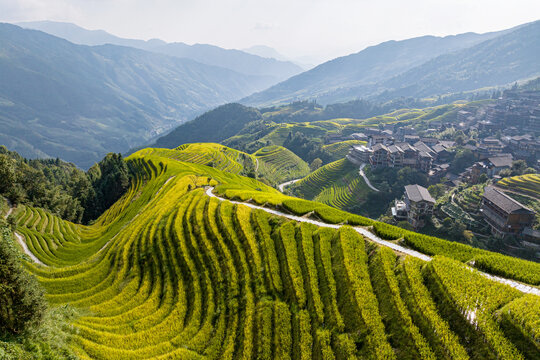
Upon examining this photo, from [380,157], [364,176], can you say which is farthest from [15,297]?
[380,157]

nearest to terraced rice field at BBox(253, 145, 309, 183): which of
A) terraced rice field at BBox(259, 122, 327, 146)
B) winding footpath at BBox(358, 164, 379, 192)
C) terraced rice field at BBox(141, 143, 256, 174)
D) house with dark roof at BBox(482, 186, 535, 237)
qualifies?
terraced rice field at BBox(141, 143, 256, 174)

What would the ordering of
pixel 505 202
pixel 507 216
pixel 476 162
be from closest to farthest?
pixel 507 216
pixel 505 202
pixel 476 162

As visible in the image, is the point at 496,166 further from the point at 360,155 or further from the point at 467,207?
the point at 360,155

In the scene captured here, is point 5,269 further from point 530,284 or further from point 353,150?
point 353,150

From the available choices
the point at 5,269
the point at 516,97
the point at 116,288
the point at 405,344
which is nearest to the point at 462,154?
the point at 516,97

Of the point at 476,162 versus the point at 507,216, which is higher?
the point at 476,162
